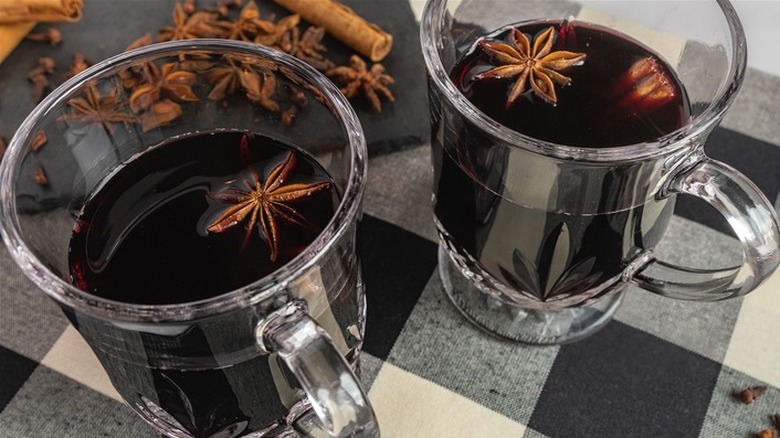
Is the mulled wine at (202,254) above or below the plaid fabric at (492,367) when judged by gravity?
above

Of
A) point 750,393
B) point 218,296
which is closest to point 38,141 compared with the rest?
point 218,296

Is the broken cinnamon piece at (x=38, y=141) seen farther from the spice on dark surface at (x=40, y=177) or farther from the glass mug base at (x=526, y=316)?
the glass mug base at (x=526, y=316)

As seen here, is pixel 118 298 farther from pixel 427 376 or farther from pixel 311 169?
pixel 427 376

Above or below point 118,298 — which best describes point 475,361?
below

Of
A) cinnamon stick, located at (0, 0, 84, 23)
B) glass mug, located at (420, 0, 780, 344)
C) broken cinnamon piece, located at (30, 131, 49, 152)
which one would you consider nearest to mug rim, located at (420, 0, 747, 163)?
glass mug, located at (420, 0, 780, 344)

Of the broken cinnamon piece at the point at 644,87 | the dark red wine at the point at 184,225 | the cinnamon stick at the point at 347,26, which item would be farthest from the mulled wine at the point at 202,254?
the cinnamon stick at the point at 347,26

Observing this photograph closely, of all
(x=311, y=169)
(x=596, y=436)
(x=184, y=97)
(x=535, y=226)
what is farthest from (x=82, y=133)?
(x=596, y=436)

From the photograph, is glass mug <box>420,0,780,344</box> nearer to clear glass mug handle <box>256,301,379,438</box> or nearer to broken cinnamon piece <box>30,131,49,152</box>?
clear glass mug handle <box>256,301,379,438</box>
